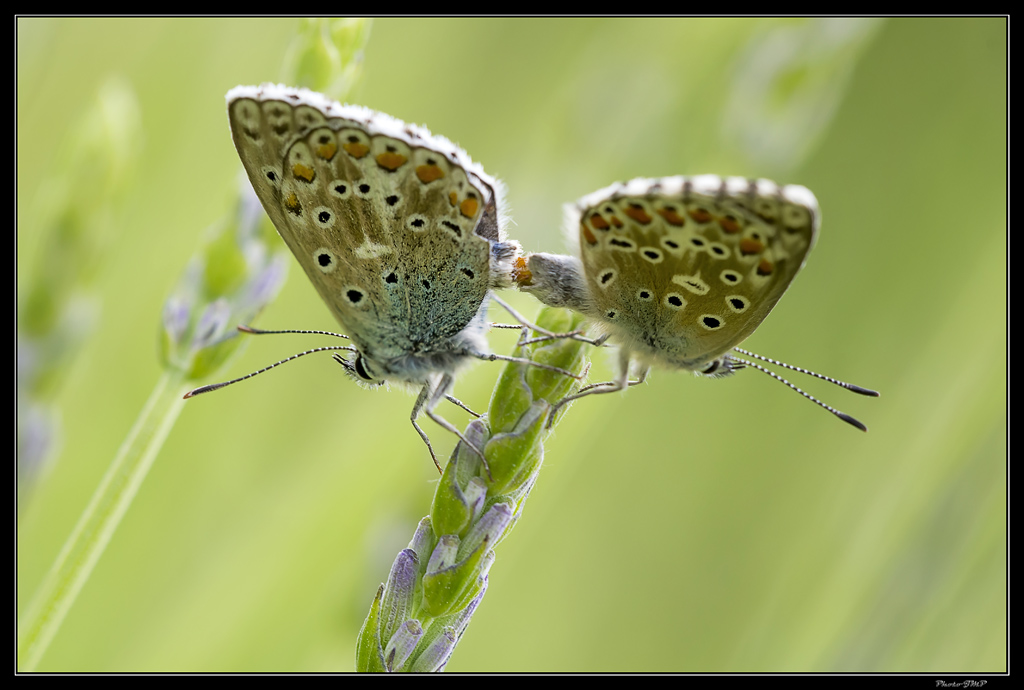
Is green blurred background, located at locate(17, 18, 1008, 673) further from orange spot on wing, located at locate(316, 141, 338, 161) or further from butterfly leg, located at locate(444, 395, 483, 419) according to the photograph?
orange spot on wing, located at locate(316, 141, 338, 161)

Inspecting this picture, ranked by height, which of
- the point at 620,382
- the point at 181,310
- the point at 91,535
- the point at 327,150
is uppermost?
the point at 327,150

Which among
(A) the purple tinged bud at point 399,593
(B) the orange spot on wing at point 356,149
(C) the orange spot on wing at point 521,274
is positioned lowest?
(A) the purple tinged bud at point 399,593

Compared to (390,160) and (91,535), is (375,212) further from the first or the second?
(91,535)

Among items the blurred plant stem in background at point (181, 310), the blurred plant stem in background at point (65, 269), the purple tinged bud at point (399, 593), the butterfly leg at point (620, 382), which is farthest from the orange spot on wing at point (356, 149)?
the purple tinged bud at point (399, 593)

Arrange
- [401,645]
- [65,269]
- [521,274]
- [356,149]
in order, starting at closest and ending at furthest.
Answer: [401,645] → [65,269] → [356,149] → [521,274]

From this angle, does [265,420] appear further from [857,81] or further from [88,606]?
[857,81]

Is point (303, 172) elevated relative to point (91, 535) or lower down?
elevated

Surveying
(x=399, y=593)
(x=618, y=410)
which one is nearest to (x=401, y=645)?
(x=399, y=593)

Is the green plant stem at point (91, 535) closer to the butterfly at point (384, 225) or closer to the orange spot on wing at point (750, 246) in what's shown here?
the butterfly at point (384, 225)
